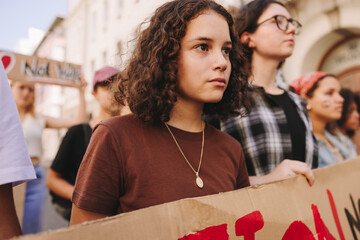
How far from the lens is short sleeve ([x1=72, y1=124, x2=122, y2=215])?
909mm

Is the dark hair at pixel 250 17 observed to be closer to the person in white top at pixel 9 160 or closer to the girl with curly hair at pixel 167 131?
the girl with curly hair at pixel 167 131

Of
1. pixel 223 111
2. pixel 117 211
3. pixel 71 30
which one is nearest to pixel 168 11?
pixel 223 111

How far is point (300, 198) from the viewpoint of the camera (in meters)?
1.12

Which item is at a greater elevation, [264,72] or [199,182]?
[264,72]

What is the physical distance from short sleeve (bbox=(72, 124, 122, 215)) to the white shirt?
17 cm

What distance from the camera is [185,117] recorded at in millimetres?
1199

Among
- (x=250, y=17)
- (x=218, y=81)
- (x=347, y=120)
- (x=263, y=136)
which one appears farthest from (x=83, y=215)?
(x=347, y=120)

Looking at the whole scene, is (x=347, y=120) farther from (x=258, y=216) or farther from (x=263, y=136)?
(x=258, y=216)

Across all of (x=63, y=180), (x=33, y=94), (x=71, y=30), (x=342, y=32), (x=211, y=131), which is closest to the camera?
(x=211, y=131)

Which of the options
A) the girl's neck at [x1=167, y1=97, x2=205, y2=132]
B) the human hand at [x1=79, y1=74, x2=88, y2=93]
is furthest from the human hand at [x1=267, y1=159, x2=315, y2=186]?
the human hand at [x1=79, y1=74, x2=88, y2=93]

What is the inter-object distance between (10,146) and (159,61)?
57 cm

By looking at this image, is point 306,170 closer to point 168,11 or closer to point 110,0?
point 168,11

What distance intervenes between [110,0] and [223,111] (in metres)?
14.5

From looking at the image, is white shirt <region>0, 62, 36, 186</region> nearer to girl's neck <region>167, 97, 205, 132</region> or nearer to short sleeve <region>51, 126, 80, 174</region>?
girl's neck <region>167, 97, 205, 132</region>
